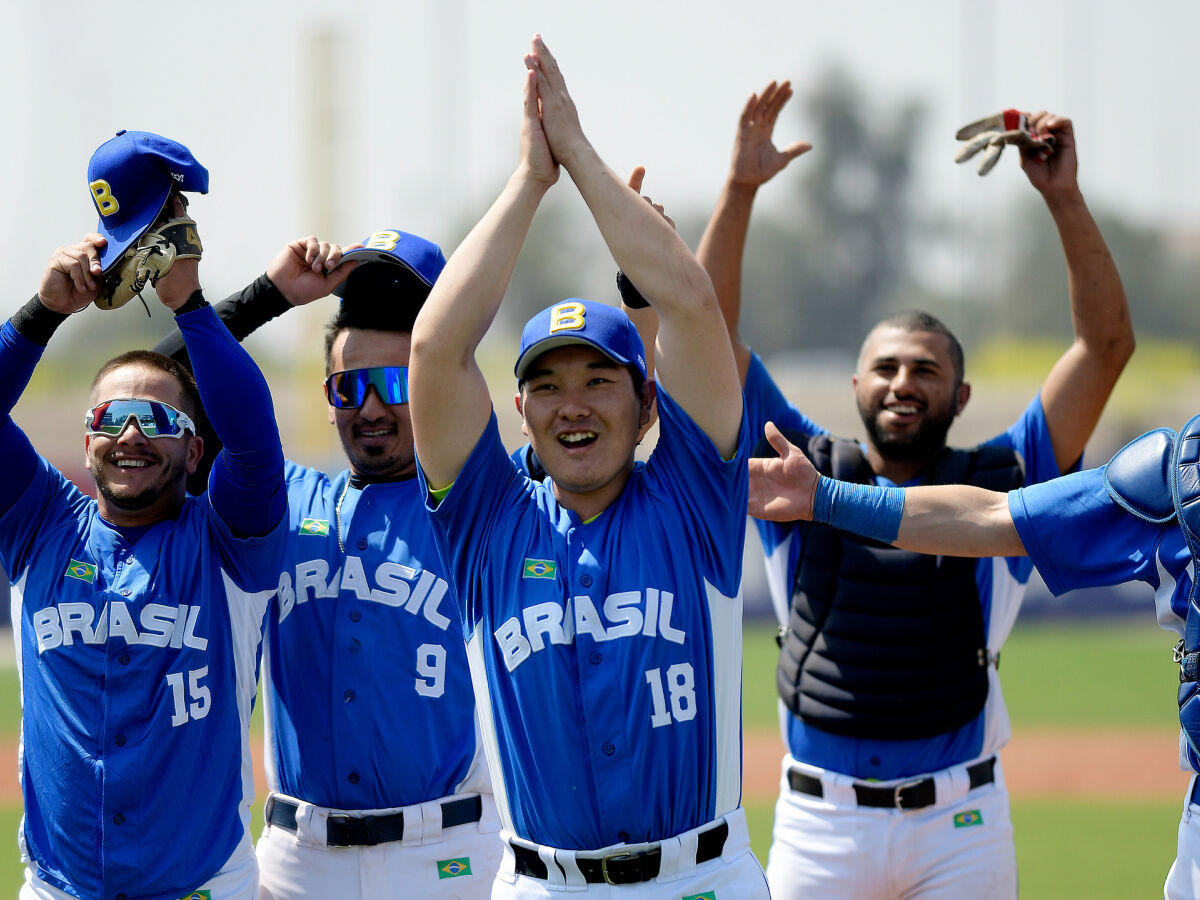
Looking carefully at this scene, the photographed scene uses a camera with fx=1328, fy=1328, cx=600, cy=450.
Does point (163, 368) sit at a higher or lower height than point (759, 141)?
lower

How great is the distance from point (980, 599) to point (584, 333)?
219cm

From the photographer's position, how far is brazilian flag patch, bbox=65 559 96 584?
3684 millimetres

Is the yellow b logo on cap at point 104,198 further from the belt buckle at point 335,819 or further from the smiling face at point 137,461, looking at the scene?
the belt buckle at point 335,819

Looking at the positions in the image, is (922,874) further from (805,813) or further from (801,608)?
(801,608)

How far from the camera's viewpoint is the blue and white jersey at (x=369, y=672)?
12.8ft

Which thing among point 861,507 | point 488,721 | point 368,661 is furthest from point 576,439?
point 368,661

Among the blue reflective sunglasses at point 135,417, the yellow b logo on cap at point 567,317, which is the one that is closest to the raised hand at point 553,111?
the yellow b logo on cap at point 567,317

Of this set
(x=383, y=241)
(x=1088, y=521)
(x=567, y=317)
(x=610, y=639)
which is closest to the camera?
(x=610, y=639)

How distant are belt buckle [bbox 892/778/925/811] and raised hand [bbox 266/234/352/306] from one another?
2.47 meters

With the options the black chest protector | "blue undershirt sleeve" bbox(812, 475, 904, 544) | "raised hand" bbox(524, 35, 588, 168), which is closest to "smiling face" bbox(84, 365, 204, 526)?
"raised hand" bbox(524, 35, 588, 168)

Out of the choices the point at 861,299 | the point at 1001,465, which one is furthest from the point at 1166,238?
the point at 1001,465

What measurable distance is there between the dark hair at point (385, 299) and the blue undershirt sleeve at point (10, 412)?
87 centimetres

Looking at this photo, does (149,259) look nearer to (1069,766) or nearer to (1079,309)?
(1079,309)

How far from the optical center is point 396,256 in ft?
13.5
